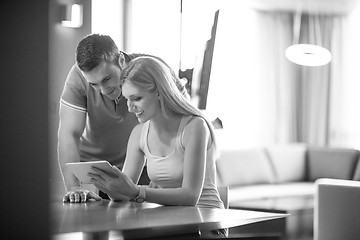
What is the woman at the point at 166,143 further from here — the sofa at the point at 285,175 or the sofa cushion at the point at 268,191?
the sofa cushion at the point at 268,191

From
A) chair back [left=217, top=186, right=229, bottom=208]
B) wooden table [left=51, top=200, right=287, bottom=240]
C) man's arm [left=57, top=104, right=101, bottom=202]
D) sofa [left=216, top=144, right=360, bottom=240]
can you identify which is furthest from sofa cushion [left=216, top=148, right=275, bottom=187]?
wooden table [left=51, top=200, right=287, bottom=240]

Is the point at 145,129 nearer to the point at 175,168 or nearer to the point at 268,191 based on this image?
the point at 175,168

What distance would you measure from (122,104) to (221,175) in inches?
128

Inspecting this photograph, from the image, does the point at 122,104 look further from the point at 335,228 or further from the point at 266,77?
the point at 266,77

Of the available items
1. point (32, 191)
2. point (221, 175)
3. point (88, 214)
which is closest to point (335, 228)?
point (88, 214)

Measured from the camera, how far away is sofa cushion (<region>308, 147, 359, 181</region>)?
6.47 metres

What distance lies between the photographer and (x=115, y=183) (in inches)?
78.6

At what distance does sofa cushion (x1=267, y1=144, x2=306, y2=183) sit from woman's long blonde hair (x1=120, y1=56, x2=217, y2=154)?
4.46 metres

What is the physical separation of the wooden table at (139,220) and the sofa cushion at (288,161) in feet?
15.4

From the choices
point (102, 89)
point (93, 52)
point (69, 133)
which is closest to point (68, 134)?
point (69, 133)

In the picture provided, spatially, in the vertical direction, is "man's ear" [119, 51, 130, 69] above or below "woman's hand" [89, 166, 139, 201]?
above

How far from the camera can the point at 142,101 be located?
2.18 metres

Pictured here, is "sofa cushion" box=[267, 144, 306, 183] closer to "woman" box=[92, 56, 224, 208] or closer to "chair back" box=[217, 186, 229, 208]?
"chair back" box=[217, 186, 229, 208]

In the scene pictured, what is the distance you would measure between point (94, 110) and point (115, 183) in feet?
2.30
